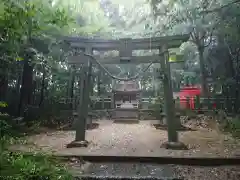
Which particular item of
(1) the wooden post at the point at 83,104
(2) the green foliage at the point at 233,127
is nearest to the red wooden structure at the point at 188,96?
(2) the green foliage at the point at 233,127

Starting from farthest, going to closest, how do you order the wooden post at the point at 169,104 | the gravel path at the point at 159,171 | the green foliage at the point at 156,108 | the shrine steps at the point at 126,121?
the green foliage at the point at 156,108, the shrine steps at the point at 126,121, the wooden post at the point at 169,104, the gravel path at the point at 159,171

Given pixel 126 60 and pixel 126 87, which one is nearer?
pixel 126 60

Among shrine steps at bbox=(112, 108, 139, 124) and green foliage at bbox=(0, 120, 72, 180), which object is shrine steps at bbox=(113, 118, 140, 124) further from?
green foliage at bbox=(0, 120, 72, 180)

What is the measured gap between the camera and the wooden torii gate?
618cm

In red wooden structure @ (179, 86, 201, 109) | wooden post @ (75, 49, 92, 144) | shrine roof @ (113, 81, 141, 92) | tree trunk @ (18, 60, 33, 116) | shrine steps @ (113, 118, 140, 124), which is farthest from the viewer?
shrine roof @ (113, 81, 141, 92)

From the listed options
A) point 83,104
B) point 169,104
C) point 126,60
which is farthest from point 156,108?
point 83,104

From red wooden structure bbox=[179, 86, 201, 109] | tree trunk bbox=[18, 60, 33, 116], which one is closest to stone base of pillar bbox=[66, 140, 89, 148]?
tree trunk bbox=[18, 60, 33, 116]

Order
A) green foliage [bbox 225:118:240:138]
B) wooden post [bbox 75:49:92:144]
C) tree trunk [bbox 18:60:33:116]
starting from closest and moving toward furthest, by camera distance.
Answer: wooden post [bbox 75:49:92:144], green foliage [bbox 225:118:240:138], tree trunk [bbox 18:60:33:116]

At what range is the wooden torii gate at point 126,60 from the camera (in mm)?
6176

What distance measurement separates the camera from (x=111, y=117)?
600 inches

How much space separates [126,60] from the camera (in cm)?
671

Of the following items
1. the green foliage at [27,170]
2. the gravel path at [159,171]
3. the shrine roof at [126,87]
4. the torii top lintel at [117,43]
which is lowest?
the gravel path at [159,171]

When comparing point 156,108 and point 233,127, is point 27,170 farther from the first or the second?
point 156,108

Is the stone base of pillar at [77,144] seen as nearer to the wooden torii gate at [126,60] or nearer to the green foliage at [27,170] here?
the wooden torii gate at [126,60]
